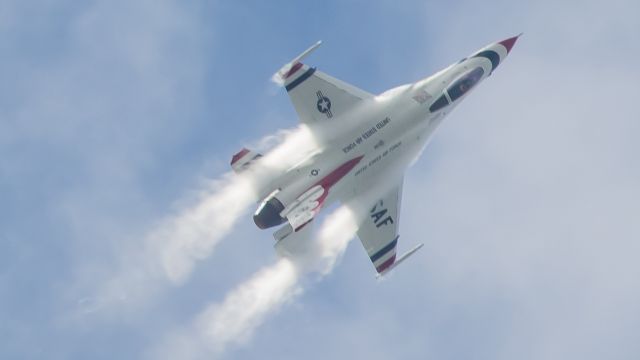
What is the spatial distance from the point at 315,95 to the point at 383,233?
9363 millimetres

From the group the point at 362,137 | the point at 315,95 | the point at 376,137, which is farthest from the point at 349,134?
the point at 315,95

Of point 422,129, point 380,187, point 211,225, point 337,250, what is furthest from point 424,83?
point 211,225

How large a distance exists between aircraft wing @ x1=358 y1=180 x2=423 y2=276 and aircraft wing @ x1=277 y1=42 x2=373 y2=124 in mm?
6320

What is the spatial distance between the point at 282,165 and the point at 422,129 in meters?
8.18

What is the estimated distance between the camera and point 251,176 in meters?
56.2

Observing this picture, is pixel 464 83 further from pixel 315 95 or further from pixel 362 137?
pixel 315 95

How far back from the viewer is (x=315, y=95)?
57750 mm

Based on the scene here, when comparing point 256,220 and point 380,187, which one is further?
point 380,187

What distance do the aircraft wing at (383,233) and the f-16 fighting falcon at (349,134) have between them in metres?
0.62

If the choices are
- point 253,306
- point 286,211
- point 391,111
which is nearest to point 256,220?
point 286,211

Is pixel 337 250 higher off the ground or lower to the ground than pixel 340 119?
lower

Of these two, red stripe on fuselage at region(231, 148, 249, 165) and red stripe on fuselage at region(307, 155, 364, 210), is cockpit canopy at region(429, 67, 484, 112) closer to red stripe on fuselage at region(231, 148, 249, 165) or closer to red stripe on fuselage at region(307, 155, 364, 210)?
red stripe on fuselage at region(307, 155, 364, 210)

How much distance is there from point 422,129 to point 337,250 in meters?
8.54

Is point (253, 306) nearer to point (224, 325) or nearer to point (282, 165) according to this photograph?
point (224, 325)
